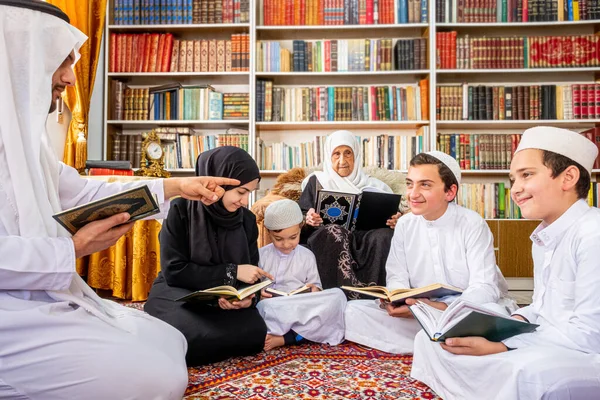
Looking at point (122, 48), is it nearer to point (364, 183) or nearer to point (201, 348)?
point (364, 183)

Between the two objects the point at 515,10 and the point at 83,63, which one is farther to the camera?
the point at 515,10

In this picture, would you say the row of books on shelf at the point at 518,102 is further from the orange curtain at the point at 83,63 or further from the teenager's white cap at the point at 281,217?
the orange curtain at the point at 83,63

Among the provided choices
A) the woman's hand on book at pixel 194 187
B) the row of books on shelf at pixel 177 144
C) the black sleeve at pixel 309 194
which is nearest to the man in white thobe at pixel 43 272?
the woman's hand on book at pixel 194 187

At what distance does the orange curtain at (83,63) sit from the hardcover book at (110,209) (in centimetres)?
271

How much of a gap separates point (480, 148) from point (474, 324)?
315 centimetres

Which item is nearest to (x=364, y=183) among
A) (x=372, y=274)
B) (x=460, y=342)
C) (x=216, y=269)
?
(x=372, y=274)

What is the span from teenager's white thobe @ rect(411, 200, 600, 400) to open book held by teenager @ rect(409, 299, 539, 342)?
0.17ft

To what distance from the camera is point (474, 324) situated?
1.32m

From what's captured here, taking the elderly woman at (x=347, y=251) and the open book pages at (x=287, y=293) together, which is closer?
the open book pages at (x=287, y=293)

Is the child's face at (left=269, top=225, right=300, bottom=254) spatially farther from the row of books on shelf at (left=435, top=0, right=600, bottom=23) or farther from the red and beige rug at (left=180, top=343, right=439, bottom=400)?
the row of books on shelf at (left=435, top=0, right=600, bottom=23)

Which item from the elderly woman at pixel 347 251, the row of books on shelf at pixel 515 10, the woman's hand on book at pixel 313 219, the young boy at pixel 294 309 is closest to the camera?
the young boy at pixel 294 309

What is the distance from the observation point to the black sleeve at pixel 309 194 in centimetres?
322

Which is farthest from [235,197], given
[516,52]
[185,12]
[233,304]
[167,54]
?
[516,52]

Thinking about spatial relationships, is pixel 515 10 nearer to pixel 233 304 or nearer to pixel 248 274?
pixel 248 274
